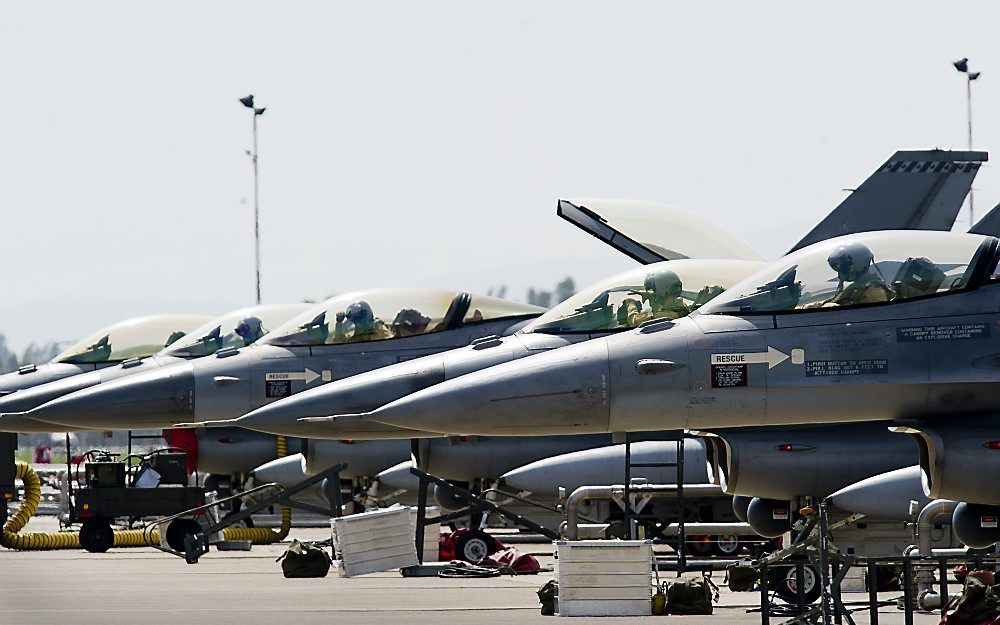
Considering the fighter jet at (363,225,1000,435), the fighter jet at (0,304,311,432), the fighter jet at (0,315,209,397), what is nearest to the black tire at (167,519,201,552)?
the fighter jet at (0,304,311,432)

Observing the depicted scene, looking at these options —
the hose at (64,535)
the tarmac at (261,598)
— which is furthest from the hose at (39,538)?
the tarmac at (261,598)

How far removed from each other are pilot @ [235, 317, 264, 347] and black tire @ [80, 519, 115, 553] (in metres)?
2.75

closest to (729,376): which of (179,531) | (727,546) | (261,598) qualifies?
(261,598)

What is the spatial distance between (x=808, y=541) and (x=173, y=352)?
12416mm

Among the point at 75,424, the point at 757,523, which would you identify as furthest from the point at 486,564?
the point at 75,424

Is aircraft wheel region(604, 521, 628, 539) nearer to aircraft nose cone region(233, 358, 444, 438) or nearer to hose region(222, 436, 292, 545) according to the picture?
aircraft nose cone region(233, 358, 444, 438)

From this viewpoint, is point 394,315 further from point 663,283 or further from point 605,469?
point 663,283

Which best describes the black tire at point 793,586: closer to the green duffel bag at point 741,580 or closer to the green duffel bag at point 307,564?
the green duffel bag at point 741,580

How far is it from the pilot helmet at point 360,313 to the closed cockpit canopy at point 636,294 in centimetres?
323

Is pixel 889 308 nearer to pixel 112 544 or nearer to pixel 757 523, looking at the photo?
pixel 757 523

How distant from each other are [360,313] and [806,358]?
742cm

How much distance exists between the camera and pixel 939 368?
1104 cm

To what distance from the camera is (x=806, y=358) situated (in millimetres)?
11242

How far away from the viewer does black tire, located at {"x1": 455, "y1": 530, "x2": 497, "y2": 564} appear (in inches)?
621
